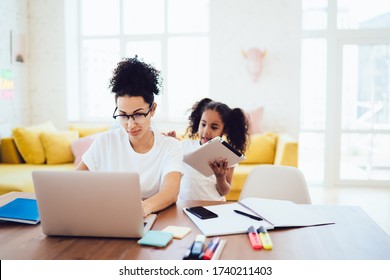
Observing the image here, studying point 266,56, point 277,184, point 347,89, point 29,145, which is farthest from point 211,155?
point 347,89

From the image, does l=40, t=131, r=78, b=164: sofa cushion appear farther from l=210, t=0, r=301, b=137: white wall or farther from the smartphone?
the smartphone

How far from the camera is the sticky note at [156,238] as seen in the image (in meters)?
1.03

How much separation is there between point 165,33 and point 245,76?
48.5 inches

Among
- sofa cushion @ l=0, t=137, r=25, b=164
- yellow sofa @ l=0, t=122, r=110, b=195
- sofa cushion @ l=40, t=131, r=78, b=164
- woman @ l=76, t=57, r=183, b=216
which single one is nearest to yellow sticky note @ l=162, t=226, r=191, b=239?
woman @ l=76, t=57, r=183, b=216

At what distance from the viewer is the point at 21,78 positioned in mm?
4613

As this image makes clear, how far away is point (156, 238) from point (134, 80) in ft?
2.32

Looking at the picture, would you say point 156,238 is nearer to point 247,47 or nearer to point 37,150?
point 37,150

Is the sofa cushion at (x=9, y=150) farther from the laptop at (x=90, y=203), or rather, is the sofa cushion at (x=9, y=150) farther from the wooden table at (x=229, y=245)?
the laptop at (x=90, y=203)

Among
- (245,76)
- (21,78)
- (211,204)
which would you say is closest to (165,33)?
(245,76)

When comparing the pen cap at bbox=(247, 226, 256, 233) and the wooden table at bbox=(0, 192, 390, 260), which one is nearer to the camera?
the wooden table at bbox=(0, 192, 390, 260)

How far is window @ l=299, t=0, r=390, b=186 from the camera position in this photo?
444 centimetres

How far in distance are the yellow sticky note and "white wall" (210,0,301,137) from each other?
11.2 ft
